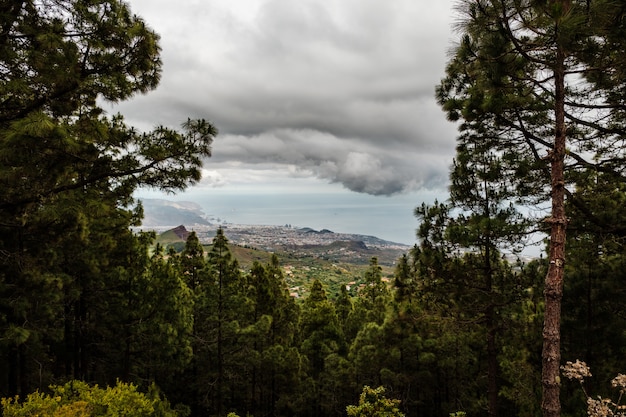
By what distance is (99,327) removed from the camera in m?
12.0

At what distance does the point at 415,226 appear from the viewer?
9305 millimetres

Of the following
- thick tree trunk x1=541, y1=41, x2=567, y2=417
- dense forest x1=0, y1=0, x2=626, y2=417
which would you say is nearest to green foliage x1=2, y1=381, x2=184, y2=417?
dense forest x1=0, y1=0, x2=626, y2=417

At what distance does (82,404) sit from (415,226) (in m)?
8.14

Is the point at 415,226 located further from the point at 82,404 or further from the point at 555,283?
A: the point at 82,404

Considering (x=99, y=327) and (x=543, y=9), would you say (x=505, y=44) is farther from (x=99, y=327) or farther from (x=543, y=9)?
(x=99, y=327)

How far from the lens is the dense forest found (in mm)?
5148

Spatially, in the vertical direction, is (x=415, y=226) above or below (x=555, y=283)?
above

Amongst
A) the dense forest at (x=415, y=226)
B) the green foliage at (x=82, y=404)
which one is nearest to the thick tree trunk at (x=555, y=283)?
the dense forest at (x=415, y=226)

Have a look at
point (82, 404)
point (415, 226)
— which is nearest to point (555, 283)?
point (415, 226)

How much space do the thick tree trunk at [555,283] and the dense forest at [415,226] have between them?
0.03 metres

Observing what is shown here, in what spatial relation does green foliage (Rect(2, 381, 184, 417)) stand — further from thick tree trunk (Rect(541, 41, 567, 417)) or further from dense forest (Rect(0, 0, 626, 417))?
thick tree trunk (Rect(541, 41, 567, 417))

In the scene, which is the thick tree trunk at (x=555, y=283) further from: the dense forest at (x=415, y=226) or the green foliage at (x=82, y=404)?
the green foliage at (x=82, y=404)

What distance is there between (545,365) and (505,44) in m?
5.14

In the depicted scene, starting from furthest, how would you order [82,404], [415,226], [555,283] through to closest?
[415,226] < [82,404] < [555,283]
